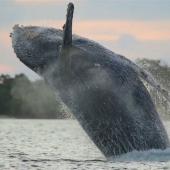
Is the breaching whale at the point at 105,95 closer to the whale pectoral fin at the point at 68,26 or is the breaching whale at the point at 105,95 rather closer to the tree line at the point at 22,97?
the whale pectoral fin at the point at 68,26

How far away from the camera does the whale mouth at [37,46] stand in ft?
48.1

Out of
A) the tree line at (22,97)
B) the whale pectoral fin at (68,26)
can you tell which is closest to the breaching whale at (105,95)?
the whale pectoral fin at (68,26)

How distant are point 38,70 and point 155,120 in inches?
113

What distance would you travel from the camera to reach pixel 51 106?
9481cm

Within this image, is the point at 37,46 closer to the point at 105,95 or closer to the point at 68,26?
the point at 68,26

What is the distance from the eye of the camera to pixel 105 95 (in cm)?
1402

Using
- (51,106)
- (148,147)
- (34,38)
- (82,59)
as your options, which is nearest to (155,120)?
(148,147)

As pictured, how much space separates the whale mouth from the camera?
577 inches

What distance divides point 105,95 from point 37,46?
203 centimetres

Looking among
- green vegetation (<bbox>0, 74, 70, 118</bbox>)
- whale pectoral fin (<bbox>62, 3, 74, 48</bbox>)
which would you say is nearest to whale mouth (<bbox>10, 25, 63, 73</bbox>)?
whale pectoral fin (<bbox>62, 3, 74, 48</bbox>)

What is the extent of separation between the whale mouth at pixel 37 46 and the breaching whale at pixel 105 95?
0.69 feet

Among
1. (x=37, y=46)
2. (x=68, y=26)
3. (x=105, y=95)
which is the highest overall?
(x=68, y=26)

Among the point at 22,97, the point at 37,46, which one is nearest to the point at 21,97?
the point at 22,97

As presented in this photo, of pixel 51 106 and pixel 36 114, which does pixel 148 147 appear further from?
pixel 36 114
